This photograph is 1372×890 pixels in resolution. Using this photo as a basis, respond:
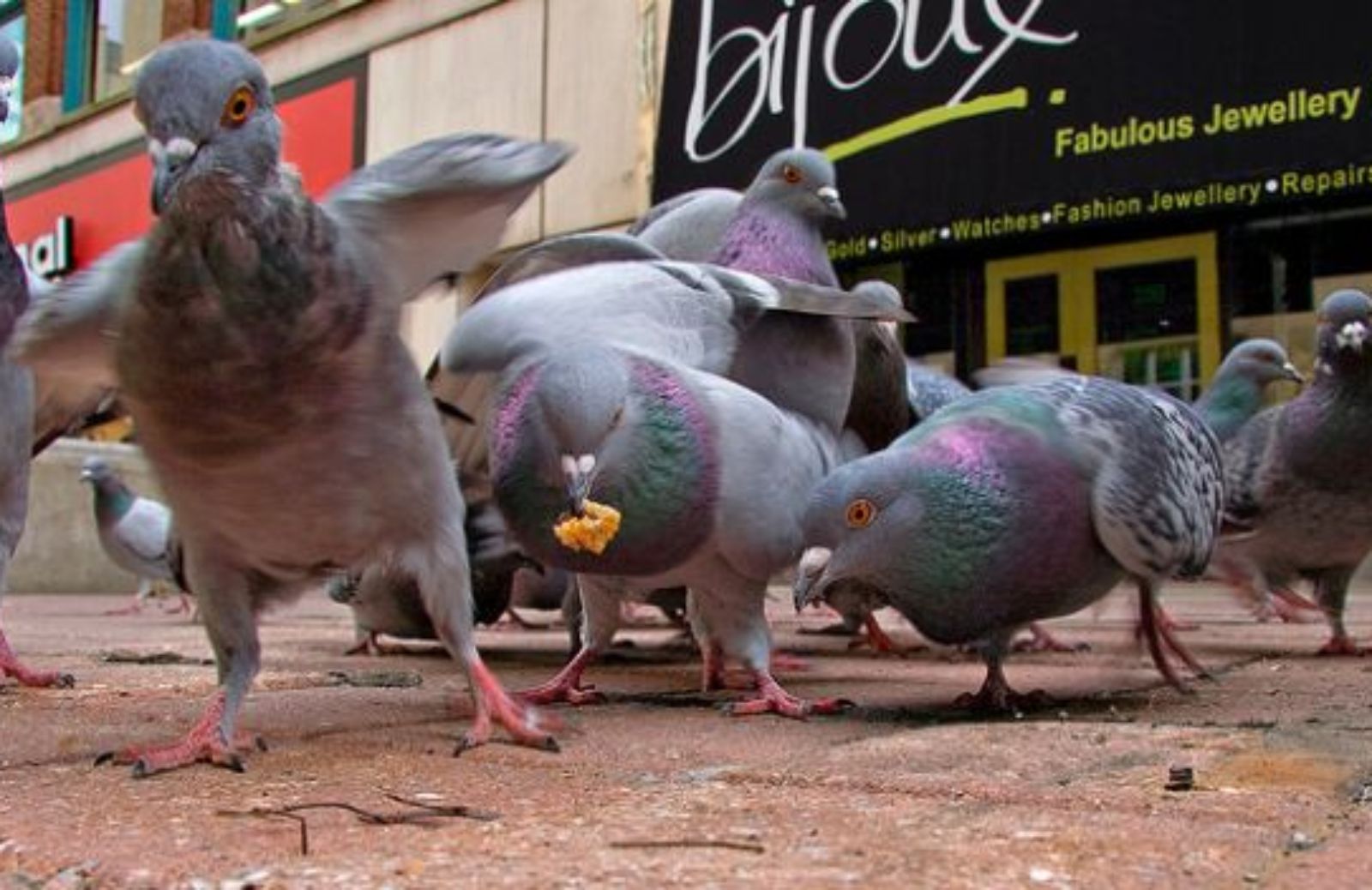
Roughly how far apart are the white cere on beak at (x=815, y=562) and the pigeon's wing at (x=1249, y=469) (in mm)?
2138

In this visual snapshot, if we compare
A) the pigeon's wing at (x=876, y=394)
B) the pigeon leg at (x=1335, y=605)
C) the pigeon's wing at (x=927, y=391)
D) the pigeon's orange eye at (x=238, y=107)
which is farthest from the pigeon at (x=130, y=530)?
the pigeon's orange eye at (x=238, y=107)

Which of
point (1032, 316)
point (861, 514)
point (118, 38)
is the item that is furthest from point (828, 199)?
point (118, 38)

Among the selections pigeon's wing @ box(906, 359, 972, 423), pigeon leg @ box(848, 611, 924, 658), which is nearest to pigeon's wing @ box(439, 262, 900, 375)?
pigeon's wing @ box(906, 359, 972, 423)

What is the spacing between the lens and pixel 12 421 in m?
3.48

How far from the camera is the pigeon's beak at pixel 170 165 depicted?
218cm

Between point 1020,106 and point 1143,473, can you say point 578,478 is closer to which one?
point 1143,473

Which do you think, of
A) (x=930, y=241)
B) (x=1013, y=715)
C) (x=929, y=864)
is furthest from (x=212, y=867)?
(x=930, y=241)

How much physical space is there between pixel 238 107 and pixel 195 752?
3.35 ft

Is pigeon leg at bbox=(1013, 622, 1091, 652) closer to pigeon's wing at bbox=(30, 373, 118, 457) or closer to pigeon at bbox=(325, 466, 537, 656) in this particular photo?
pigeon at bbox=(325, 466, 537, 656)

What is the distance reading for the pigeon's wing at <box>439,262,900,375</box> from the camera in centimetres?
325

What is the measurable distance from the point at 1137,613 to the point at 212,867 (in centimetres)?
246

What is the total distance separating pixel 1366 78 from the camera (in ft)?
25.8

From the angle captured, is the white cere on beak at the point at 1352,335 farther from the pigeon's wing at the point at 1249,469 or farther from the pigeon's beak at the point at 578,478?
the pigeon's beak at the point at 578,478

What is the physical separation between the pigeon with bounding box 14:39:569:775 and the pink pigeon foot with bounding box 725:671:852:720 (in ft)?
1.60
